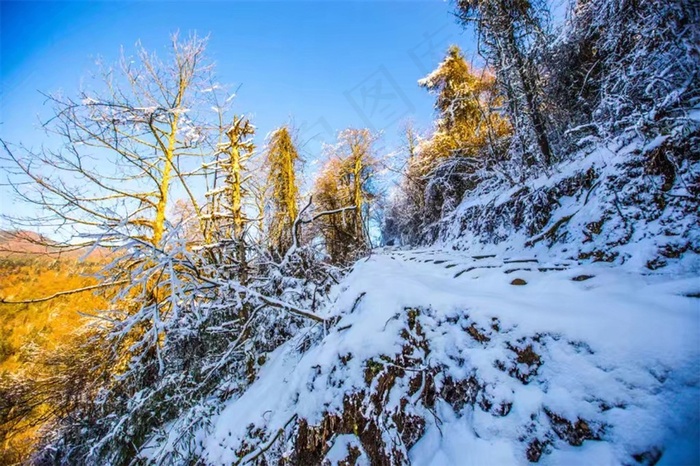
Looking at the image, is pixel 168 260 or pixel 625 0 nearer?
pixel 168 260

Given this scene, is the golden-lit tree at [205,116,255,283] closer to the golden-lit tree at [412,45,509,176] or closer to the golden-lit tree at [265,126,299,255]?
the golden-lit tree at [265,126,299,255]

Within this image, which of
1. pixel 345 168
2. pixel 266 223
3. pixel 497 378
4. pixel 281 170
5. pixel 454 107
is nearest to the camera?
pixel 497 378

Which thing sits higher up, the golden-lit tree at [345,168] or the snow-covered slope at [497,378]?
the golden-lit tree at [345,168]

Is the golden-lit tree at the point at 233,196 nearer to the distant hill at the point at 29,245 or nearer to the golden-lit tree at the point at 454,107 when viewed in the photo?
the distant hill at the point at 29,245

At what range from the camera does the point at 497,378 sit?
1509 mm

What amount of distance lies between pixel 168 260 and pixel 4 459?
11.6 meters

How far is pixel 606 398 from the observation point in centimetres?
115

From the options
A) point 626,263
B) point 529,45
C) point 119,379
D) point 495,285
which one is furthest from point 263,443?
point 529,45

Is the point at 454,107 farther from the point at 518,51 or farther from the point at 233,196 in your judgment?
the point at 233,196

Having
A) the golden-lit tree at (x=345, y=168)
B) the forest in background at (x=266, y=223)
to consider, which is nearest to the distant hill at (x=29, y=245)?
the forest in background at (x=266, y=223)

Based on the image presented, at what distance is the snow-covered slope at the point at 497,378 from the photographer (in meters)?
1.08

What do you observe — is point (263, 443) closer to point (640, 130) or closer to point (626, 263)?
point (626, 263)

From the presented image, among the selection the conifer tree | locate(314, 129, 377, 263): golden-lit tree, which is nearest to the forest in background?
the conifer tree

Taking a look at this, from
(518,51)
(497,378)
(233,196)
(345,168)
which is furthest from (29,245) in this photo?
(345,168)
